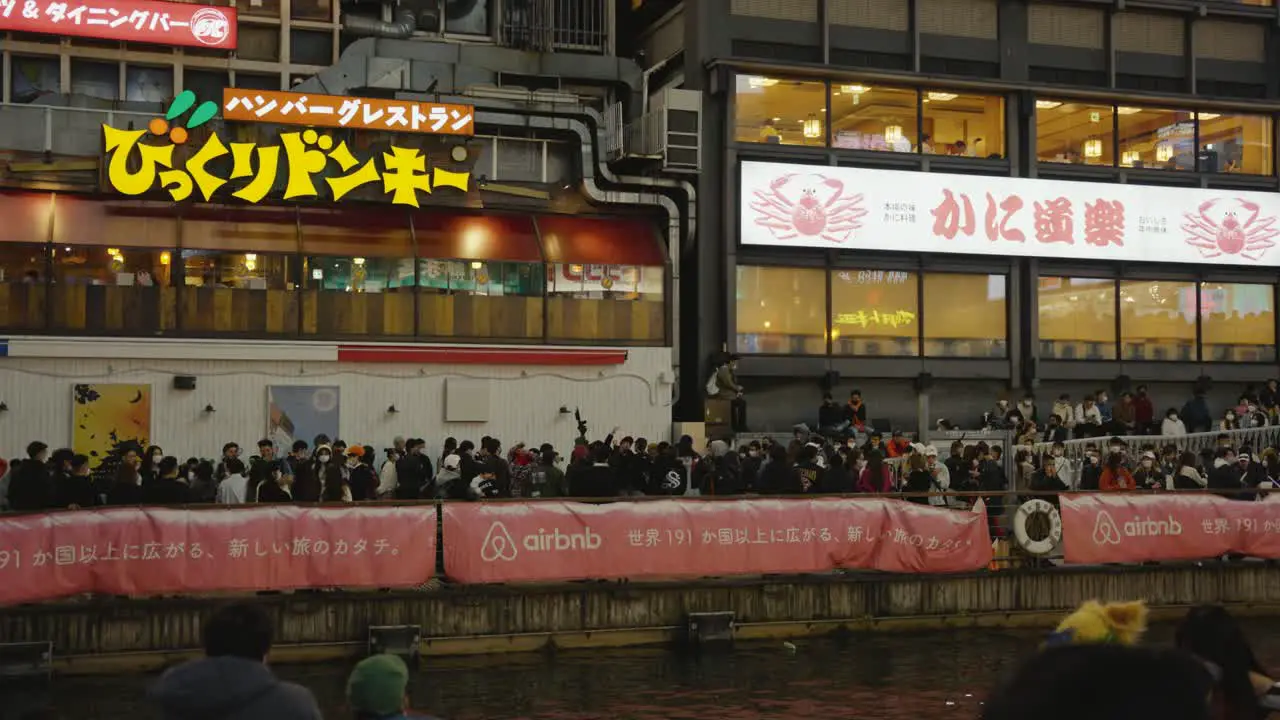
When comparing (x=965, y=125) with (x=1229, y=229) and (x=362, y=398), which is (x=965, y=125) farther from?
(x=362, y=398)

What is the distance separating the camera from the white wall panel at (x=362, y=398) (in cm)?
2809

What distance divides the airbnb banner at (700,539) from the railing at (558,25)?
1854 centimetres

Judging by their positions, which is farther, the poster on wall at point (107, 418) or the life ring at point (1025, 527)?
the poster on wall at point (107, 418)

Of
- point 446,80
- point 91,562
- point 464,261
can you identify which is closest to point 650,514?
point 91,562

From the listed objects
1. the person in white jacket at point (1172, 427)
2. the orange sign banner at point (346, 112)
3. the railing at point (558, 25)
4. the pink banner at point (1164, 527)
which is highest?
the railing at point (558, 25)

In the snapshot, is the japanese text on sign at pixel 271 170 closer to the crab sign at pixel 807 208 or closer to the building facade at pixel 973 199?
the building facade at pixel 973 199

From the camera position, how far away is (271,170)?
29.7 m

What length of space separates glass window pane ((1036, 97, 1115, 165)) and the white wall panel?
37.0 ft

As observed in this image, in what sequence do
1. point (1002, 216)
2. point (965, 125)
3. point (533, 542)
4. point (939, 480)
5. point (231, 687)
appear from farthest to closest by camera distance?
1. point (965, 125)
2. point (1002, 216)
3. point (939, 480)
4. point (533, 542)
5. point (231, 687)

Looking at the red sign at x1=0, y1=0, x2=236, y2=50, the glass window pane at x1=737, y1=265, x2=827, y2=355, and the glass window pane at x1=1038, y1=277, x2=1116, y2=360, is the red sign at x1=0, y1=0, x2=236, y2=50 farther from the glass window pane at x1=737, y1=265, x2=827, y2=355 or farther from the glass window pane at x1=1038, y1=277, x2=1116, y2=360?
the glass window pane at x1=1038, y1=277, x2=1116, y2=360

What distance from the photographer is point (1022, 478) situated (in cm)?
2764

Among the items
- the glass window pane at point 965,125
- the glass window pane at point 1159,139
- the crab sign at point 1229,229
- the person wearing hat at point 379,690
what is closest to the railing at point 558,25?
the glass window pane at point 965,125

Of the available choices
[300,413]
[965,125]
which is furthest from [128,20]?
[965,125]

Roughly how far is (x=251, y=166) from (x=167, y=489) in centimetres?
1322
